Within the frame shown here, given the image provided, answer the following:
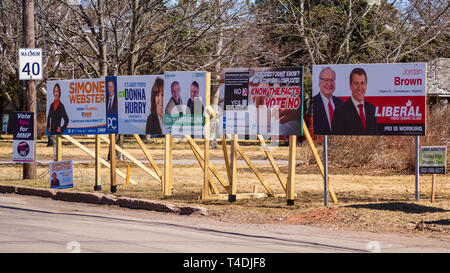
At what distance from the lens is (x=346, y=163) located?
2477cm

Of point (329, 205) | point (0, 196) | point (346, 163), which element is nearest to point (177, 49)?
point (346, 163)

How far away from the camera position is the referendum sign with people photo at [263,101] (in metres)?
14.2

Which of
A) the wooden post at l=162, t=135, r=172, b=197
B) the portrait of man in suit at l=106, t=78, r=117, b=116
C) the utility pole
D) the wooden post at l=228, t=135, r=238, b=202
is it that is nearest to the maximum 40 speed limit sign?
the utility pole

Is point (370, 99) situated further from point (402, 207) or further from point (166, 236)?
point (166, 236)

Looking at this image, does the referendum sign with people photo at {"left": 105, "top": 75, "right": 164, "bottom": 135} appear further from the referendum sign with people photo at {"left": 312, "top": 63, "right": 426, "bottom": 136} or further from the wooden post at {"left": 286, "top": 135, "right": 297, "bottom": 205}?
the referendum sign with people photo at {"left": 312, "top": 63, "right": 426, "bottom": 136}

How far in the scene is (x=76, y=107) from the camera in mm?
17859

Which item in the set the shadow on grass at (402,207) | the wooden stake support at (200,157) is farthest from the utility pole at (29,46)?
the shadow on grass at (402,207)

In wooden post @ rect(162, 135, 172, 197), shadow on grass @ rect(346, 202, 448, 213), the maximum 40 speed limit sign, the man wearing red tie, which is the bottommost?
shadow on grass @ rect(346, 202, 448, 213)

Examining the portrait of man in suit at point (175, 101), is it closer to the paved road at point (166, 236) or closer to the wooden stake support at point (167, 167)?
the wooden stake support at point (167, 167)

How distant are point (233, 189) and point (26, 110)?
845 cm

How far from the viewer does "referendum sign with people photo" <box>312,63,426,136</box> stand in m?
13.9

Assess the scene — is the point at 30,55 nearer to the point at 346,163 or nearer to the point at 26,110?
the point at 26,110

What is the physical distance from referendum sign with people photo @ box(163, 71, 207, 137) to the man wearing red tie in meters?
3.06

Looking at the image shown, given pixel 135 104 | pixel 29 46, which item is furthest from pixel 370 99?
pixel 29 46
